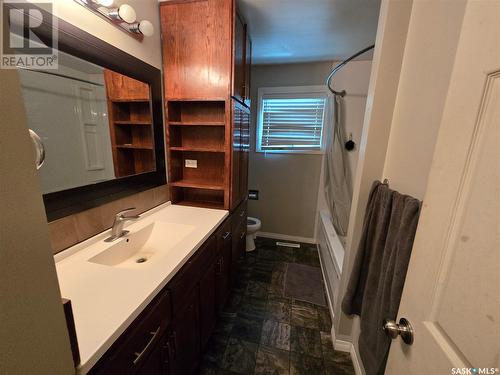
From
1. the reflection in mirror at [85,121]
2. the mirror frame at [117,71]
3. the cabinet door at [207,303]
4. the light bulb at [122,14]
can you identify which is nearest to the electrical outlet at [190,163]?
the mirror frame at [117,71]

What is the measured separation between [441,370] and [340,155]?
2337mm

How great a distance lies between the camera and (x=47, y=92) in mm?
930

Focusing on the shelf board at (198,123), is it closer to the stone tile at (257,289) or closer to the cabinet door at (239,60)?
the cabinet door at (239,60)

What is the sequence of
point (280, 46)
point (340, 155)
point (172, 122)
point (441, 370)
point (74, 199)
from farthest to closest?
point (340, 155) < point (280, 46) < point (172, 122) < point (74, 199) < point (441, 370)

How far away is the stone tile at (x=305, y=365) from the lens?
1.39 m

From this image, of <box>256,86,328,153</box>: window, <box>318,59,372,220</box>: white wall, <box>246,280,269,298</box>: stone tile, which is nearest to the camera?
<box>246,280,269,298</box>: stone tile

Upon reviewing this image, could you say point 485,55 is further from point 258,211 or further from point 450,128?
point 258,211

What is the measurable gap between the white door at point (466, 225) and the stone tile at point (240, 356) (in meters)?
1.16

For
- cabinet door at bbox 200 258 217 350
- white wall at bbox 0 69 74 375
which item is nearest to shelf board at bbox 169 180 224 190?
cabinet door at bbox 200 258 217 350

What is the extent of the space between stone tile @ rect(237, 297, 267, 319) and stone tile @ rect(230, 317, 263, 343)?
46 mm

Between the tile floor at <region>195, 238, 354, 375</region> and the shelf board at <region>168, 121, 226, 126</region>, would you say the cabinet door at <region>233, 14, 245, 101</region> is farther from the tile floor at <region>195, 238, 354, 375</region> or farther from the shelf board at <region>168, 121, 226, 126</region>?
the tile floor at <region>195, 238, 354, 375</region>

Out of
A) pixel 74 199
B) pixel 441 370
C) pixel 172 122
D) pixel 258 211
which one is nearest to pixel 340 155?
pixel 258 211

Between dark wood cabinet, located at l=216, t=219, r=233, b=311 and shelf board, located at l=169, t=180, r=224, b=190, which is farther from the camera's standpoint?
shelf board, located at l=169, t=180, r=224, b=190

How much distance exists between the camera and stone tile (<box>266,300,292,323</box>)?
1799 millimetres
